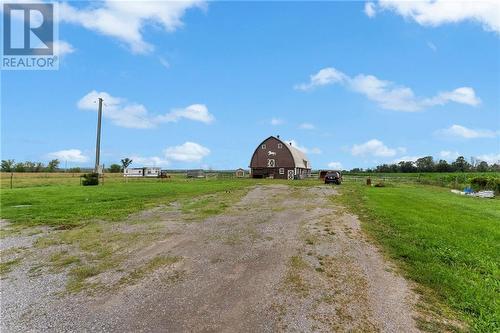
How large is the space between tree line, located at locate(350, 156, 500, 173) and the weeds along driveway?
101606mm

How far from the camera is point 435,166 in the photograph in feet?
329

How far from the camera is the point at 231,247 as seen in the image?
8750 millimetres

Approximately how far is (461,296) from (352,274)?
73.7 inches

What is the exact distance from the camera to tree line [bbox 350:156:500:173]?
3757 inches

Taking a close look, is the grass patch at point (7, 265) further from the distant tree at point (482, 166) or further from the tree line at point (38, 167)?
the distant tree at point (482, 166)

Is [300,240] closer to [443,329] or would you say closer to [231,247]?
[231,247]

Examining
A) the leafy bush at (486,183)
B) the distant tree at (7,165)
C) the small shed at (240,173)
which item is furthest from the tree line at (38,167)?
the leafy bush at (486,183)

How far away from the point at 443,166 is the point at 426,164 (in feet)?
15.8

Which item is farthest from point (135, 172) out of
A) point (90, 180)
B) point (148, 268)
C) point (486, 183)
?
point (148, 268)

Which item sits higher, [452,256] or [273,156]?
[273,156]

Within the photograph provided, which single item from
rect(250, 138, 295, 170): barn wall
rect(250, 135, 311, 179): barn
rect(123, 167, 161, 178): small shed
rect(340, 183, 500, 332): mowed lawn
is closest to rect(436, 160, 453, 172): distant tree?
rect(250, 135, 311, 179): barn

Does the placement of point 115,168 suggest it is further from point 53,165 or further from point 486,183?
point 486,183

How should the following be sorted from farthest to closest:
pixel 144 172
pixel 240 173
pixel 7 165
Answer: pixel 7 165
pixel 240 173
pixel 144 172

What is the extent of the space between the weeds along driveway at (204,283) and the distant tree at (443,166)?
332 ft
